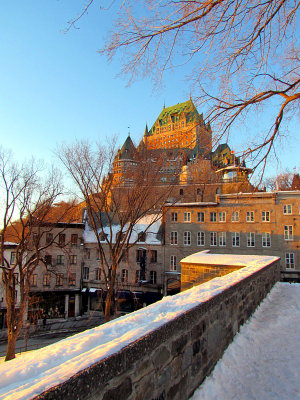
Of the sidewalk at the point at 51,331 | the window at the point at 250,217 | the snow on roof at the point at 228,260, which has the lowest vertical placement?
the sidewalk at the point at 51,331

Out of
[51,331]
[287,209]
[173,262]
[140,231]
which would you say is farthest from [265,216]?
[51,331]

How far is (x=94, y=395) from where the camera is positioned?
5.11ft

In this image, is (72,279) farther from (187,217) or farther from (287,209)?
(287,209)

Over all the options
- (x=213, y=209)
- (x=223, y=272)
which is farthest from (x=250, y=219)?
(x=223, y=272)

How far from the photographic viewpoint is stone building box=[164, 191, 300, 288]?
88.9ft

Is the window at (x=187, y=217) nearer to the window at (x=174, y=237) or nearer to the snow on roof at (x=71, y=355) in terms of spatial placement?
the window at (x=174, y=237)

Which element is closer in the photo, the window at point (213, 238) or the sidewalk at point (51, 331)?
the sidewalk at point (51, 331)

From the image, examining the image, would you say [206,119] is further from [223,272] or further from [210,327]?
[223,272]

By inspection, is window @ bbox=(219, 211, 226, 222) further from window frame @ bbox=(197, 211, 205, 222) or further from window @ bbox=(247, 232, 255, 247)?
window @ bbox=(247, 232, 255, 247)

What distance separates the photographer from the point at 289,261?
26.6m

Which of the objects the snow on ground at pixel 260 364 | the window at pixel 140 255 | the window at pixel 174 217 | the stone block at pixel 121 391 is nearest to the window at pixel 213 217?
the window at pixel 174 217

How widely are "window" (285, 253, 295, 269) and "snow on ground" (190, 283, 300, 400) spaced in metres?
23.6

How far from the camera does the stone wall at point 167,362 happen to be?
156 cm

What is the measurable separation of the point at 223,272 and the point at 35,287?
2398 centimetres
